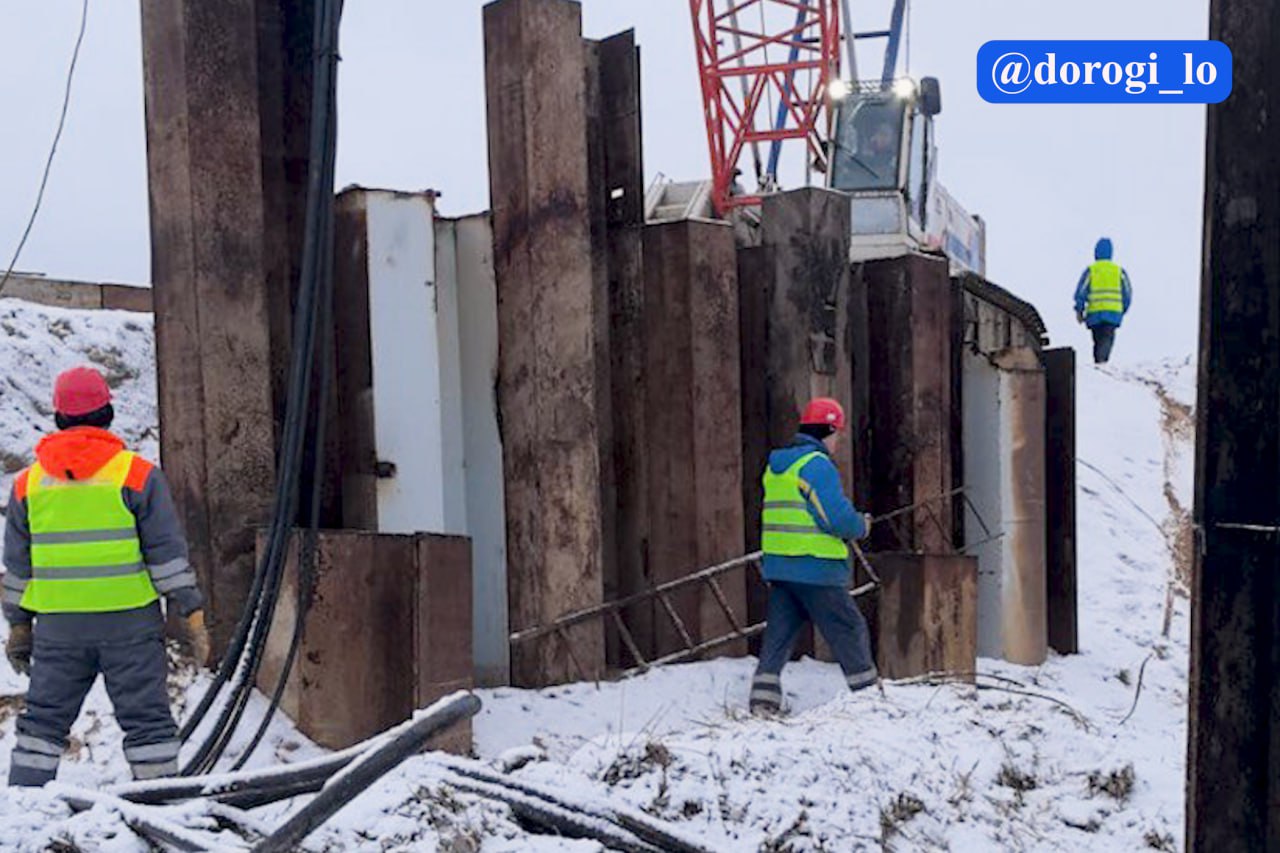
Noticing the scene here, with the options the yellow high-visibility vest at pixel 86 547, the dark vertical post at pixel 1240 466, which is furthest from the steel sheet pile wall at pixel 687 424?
the dark vertical post at pixel 1240 466

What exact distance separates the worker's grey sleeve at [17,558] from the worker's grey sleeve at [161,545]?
411 millimetres

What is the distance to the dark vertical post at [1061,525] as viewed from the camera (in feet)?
28.9

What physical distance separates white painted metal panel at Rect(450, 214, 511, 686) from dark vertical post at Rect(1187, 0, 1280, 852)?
3519 mm

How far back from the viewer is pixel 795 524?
6.13 metres

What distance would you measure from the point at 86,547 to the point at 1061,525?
646 cm

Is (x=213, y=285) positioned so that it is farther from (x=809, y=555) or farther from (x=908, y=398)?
(x=908, y=398)

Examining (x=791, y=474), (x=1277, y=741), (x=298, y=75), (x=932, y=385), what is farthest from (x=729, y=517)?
(x=1277, y=741)

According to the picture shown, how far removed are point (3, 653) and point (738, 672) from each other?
3229mm

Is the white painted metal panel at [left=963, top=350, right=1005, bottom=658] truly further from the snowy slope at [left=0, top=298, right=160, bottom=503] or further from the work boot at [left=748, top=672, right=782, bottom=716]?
the snowy slope at [left=0, top=298, right=160, bottom=503]

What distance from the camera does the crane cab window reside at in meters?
17.2

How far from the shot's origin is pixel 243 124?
5.21m

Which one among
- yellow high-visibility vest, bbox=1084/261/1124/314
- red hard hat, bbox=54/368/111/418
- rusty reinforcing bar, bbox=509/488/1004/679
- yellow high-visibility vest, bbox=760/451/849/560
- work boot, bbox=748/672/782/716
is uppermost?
yellow high-visibility vest, bbox=1084/261/1124/314

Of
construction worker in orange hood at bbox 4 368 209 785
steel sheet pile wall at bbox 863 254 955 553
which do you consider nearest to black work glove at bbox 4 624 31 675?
construction worker in orange hood at bbox 4 368 209 785

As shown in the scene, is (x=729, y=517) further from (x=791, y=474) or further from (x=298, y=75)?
(x=298, y=75)
